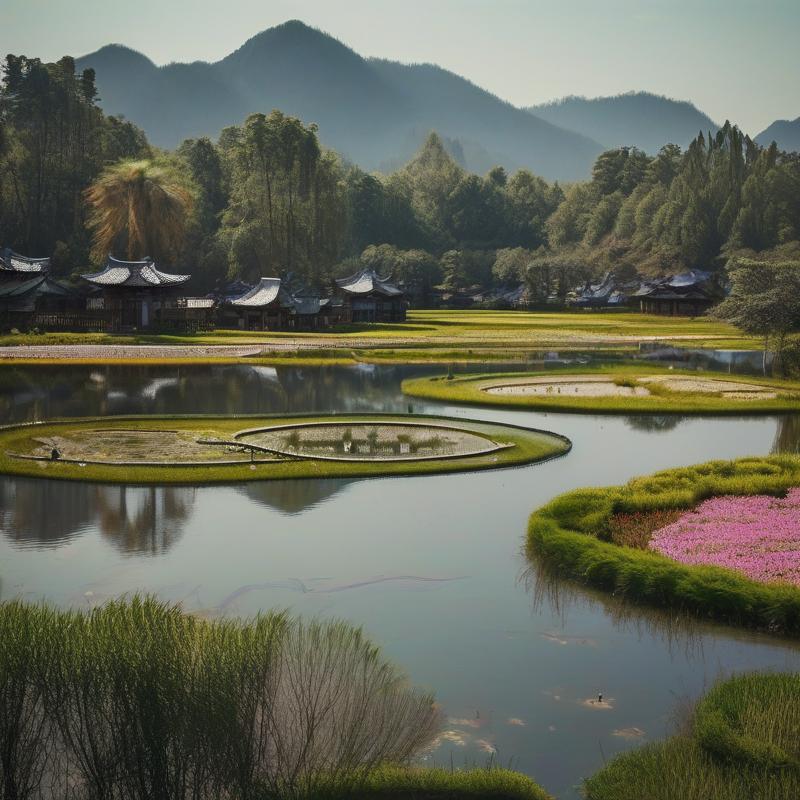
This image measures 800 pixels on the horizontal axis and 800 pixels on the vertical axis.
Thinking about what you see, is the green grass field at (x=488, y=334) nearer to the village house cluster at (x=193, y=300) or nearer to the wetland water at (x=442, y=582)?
the village house cluster at (x=193, y=300)

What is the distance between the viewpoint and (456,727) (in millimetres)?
11125

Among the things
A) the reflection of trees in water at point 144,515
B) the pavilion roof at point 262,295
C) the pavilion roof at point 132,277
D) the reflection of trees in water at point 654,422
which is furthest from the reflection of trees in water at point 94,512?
the pavilion roof at point 262,295

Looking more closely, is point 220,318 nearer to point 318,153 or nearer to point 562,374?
point 318,153

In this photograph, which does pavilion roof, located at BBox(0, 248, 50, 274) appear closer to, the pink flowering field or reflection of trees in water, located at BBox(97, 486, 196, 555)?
reflection of trees in water, located at BBox(97, 486, 196, 555)

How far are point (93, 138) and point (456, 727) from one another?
3846 inches

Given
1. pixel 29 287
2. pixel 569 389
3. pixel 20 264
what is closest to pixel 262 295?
pixel 20 264

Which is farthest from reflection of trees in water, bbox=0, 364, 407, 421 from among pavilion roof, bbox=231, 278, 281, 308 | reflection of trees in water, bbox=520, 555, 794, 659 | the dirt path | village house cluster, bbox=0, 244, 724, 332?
pavilion roof, bbox=231, 278, 281, 308

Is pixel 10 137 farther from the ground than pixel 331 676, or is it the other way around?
pixel 10 137

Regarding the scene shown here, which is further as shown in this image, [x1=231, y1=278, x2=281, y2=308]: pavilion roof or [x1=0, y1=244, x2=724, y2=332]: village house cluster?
[x1=231, y1=278, x2=281, y2=308]: pavilion roof

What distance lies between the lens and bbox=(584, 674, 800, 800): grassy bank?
9.12 meters

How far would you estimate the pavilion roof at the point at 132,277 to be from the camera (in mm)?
72875

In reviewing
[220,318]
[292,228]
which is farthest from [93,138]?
[220,318]

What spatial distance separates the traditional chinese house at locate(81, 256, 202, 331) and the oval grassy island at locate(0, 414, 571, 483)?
43.3m

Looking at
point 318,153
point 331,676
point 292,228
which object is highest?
point 318,153
